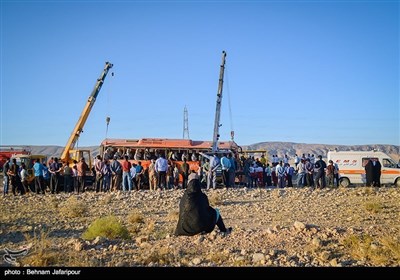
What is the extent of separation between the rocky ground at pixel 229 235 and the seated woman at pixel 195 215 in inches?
12.6

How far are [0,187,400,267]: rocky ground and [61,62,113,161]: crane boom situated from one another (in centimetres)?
828

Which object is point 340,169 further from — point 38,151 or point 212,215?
point 38,151

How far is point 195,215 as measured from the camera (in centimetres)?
848

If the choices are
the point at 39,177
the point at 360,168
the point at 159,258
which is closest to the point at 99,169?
the point at 39,177

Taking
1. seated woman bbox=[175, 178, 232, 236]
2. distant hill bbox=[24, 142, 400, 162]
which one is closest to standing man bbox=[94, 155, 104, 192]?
seated woman bbox=[175, 178, 232, 236]

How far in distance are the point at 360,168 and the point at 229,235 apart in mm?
18127

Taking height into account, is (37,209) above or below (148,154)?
below

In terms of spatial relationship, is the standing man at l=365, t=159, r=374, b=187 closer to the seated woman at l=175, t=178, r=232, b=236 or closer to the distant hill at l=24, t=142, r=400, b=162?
the seated woman at l=175, t=178, r=232, b=236

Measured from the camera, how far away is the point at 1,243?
9.31 metres

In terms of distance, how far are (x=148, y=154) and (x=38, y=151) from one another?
103930 mm

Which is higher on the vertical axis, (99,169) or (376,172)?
(99,169)

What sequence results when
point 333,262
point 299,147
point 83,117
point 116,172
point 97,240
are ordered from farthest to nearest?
point 299,147, point 83,117, point 116,172, point 97,240, point 333,262

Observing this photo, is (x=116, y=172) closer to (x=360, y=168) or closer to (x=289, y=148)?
(x=360, y=168)
